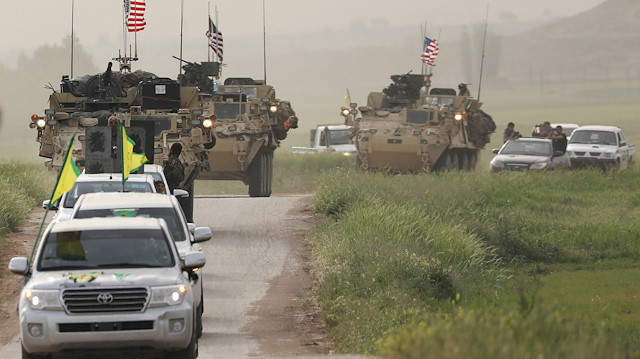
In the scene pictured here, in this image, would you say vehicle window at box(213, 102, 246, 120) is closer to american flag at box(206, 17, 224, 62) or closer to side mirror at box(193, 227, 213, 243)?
american flag at box(206, 17, 224, 62)

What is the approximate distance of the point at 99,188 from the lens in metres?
15.2

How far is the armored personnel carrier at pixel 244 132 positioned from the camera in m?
26.5

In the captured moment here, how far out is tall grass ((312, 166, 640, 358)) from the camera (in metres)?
7.89

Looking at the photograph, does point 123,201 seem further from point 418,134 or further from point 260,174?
point 418,134

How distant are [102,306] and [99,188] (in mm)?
5176

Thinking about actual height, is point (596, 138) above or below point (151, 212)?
below

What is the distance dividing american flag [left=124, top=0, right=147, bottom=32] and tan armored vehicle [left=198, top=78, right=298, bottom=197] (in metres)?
2.87

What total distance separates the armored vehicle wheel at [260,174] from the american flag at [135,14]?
4.36 m

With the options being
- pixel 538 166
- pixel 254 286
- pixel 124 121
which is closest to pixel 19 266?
pixel 254 286

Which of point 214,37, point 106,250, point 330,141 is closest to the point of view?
point 106,250

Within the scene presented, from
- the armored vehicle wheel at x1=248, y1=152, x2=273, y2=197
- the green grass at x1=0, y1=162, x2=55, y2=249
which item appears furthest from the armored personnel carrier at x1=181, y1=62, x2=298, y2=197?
the green grass at x1=0, y1=162, x2=55, y2=249

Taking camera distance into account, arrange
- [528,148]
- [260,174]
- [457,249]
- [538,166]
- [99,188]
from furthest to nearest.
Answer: [528,148] < [538,166] < [260,174] < [457,249] < [99,188]

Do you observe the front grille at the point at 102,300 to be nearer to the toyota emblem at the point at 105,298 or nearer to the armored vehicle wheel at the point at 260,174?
the toyota emblem at the point at 105,298

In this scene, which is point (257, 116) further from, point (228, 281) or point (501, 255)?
point (228, 281)
